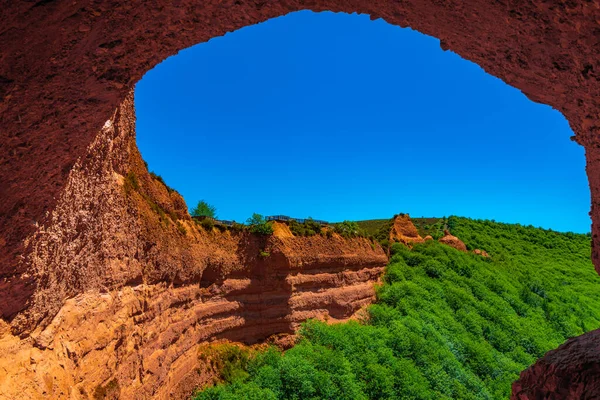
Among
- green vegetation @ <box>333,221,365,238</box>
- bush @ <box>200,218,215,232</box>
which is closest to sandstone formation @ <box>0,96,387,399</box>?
bush @ <box>200,218,215,232</box>

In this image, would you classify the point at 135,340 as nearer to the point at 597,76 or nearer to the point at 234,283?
the point at 234,283

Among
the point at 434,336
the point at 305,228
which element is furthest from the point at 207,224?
the point at 434,336

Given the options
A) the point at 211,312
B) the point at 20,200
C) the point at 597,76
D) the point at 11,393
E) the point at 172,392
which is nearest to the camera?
the point at 597,76

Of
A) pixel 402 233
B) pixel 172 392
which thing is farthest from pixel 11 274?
pixel 402 233

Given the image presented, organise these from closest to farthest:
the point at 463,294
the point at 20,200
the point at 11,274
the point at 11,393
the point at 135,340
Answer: the point at 20,200
the point at 11,274
the point at 11,393
the point at 135,340
the point at 463,294

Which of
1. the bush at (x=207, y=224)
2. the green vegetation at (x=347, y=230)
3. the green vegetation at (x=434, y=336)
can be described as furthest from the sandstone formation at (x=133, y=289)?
the green vegetation at (x=347, y=230)

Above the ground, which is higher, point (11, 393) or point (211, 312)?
point (211, 312)

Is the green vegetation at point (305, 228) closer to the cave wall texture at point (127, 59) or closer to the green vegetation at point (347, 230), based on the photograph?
the green vegetation at point (347, 230)

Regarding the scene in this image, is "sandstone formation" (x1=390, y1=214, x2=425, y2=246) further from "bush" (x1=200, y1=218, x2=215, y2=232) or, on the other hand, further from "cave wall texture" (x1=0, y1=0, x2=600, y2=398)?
"cave wall texture" (x1=0, y1=0, x2=600, y2=398)
